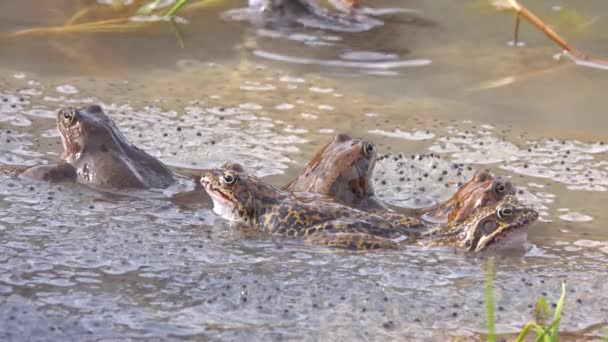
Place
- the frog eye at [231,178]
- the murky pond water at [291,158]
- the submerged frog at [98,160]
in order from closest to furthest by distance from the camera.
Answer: the murky pond water at [291,158]
the frog eye at [231,178]
the submerged frog at [98,160]

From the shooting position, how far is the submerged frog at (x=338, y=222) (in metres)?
5.02

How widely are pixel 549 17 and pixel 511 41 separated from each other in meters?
0.44

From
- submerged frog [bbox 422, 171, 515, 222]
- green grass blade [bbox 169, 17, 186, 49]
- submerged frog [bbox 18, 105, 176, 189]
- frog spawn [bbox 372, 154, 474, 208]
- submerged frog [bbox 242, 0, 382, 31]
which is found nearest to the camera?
submerged frog [bbox 422, 171, 515, 222]

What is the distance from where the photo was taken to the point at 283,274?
4.58m

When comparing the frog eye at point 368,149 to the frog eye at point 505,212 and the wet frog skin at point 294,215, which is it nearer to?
the wet frog skin at point 294,215

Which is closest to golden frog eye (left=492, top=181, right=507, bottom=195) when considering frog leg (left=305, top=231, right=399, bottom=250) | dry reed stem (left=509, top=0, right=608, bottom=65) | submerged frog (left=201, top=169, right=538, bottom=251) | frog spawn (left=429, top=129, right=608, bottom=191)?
submerged frog (left=201, top=169, right=538, bottom=251)

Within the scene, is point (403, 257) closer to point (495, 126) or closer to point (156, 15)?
point (495, 126)

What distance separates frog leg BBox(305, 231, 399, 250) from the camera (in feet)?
16.2

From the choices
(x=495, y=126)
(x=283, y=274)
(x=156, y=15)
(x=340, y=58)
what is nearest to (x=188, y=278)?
(x=283, y=274)

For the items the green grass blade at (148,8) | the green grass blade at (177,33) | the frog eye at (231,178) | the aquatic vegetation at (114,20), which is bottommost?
the frog eye at (231,178)

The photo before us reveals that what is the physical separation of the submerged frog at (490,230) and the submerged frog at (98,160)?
1.56 metres

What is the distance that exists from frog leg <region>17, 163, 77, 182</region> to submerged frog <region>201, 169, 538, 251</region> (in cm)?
96

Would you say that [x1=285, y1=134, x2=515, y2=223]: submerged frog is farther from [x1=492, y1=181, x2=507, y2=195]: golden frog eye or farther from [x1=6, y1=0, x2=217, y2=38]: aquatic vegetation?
[x1=6, y1=0, x2=217, y2=38]: aquatic vegetation

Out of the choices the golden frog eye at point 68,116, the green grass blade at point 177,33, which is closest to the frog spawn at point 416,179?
the golden frog eye at point 68,116
